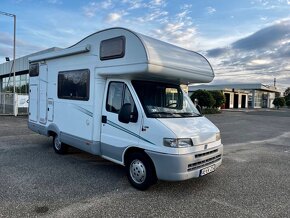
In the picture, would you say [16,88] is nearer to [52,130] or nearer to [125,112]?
[52,130]

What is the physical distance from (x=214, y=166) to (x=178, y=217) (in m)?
1.61

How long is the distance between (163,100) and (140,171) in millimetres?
1549

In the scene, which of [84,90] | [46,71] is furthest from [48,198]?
[46,71]

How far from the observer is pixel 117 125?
18.4 feet

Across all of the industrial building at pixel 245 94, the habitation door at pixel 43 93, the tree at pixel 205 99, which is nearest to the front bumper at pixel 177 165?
the habitation door at pixel 43 93

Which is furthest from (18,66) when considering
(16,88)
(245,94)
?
(245,94)

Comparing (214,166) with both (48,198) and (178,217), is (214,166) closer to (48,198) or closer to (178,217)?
(178,217)

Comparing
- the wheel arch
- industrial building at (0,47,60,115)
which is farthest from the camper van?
industrial building at (0,47,60,115)

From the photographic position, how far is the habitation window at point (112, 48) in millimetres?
5461

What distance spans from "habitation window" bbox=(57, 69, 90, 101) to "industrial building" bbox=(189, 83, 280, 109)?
175 feet

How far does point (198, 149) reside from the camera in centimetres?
493

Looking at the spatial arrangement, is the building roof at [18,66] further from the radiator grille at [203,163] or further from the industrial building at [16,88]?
the radiator grille at [203,163]

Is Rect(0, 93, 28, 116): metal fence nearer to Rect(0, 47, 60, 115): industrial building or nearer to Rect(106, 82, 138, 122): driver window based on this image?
Rect(0, 47, 60, 115): industrial building

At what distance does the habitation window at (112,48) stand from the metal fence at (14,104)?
16.6 meters
